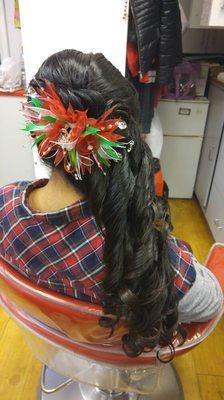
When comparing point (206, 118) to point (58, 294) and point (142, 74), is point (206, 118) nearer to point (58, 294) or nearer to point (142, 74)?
point (142, 74)

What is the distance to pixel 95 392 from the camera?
1.12 m

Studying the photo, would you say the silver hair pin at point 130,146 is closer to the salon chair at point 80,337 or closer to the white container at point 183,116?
the salon chair at point 80,337

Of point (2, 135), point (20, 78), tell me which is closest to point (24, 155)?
point (2, 135)

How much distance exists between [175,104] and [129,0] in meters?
0.85

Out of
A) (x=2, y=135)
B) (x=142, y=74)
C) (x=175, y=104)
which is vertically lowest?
(x=2, y=135)

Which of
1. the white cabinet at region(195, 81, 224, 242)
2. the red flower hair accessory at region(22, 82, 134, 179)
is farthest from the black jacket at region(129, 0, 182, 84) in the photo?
the red flower hair accessory at region(22, 82, 134, 179)

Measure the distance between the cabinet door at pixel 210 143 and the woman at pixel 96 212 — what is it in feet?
5.07

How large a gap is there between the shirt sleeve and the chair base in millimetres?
528

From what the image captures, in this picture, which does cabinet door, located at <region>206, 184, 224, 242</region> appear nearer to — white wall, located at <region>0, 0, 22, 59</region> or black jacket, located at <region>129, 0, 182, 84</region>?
black jacket, located at <region>129, 0, 182, 84</region>

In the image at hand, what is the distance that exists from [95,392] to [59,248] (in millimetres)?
811

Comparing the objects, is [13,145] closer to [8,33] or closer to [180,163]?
[8,33]

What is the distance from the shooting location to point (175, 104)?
2098 millimetres

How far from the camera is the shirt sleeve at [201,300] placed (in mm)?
661

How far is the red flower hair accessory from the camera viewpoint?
0.49 meters
